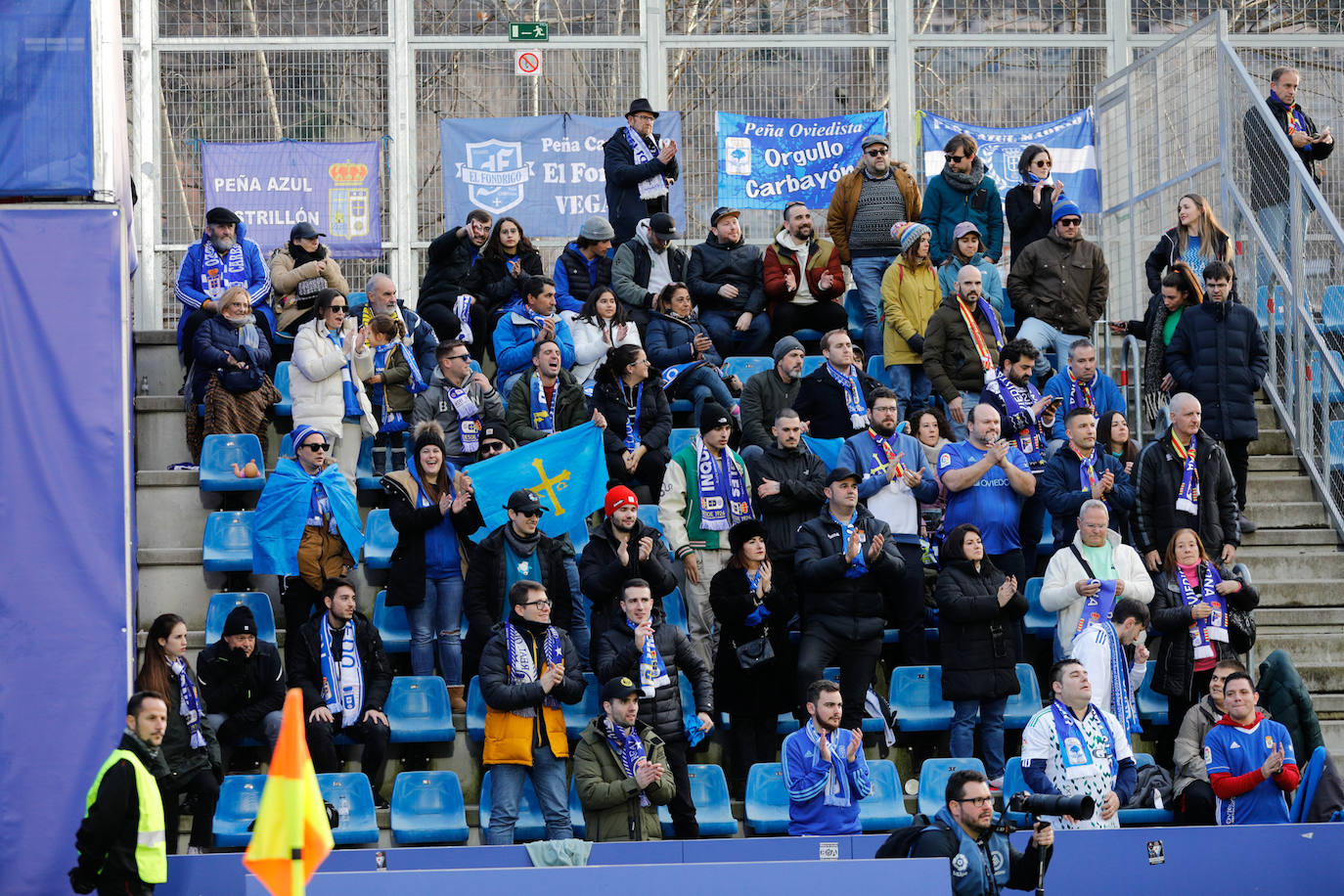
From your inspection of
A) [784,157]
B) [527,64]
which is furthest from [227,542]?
[784,157]

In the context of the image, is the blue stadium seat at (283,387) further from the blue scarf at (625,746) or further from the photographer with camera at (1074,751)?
the photographer with camera at (1074,751)

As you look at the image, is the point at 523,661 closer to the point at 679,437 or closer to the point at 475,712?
the point at 475,712

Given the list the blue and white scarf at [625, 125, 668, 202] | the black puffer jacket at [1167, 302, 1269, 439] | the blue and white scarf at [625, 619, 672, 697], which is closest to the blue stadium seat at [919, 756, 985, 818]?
the blue and white scarf at [625, 619, 672, 697]

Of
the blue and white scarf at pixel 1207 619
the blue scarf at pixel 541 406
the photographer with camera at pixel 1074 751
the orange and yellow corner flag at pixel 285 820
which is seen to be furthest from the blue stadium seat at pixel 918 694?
the orange and yellow corner flag at pixel 285 820

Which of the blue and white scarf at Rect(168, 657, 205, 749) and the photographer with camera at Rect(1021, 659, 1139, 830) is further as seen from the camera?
the blue and white scarf at Rect(168, 657, 205, 749)

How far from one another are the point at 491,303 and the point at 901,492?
383 cm

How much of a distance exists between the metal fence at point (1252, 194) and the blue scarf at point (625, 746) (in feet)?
20.3

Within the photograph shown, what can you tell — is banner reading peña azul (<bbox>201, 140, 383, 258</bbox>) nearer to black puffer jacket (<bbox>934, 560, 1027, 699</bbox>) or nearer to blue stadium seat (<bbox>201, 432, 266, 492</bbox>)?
blue stadium seat (<bbox>201, 432, 266, 492</bbox>)

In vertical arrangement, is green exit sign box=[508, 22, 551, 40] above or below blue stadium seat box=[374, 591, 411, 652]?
above

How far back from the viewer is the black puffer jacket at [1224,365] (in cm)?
1328

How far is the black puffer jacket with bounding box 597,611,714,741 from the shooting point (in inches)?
428

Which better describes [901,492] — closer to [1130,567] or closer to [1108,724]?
[1130,567]

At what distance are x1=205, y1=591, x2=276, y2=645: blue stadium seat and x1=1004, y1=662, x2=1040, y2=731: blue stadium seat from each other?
4700mm

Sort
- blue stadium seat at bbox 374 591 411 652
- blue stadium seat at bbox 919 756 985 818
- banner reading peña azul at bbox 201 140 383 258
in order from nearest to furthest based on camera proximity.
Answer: blue stadium seat at bbox 919 756 985 818 → blue stadium seat at bbox 374 591 411 652 → banner reading peña azul at bbox 201 140 383 258
